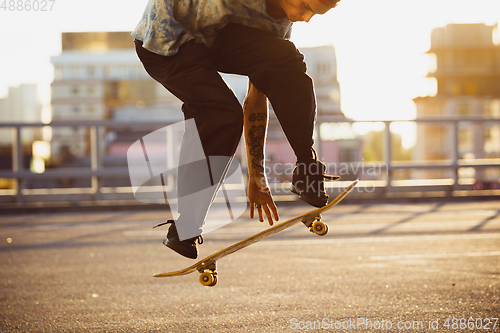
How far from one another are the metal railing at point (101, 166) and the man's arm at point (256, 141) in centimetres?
646

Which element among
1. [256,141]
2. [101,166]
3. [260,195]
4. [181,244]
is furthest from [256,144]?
[101,166]

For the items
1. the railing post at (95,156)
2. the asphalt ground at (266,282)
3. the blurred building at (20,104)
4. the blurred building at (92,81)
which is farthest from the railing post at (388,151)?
the blurred building at (20,104)

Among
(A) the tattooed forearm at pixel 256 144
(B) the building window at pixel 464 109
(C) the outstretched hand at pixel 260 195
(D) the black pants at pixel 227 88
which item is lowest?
(B) the building window at pixel 464 109

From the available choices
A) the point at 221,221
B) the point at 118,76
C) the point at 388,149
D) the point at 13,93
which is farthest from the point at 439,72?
the point at 13,93

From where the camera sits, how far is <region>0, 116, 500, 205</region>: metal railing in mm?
10234

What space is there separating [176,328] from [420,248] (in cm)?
300

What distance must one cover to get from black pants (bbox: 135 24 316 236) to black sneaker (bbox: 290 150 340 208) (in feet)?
0.13

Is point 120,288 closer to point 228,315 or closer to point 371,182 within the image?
point 228,315

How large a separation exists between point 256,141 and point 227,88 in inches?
19.2

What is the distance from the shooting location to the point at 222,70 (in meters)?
2.54

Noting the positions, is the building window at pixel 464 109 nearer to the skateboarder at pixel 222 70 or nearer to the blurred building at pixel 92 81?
the blurred building at pixel 92 81

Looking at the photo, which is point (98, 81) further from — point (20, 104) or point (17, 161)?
point (20, 104)

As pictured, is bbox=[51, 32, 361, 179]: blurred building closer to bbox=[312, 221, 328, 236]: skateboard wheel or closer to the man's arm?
the man's arm

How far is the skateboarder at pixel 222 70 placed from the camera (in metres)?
2.38
